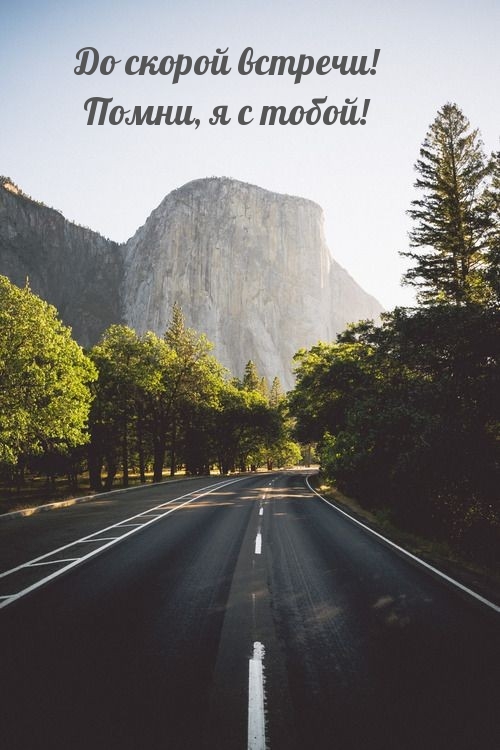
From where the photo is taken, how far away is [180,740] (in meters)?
3.00

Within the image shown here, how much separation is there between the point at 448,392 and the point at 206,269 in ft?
470

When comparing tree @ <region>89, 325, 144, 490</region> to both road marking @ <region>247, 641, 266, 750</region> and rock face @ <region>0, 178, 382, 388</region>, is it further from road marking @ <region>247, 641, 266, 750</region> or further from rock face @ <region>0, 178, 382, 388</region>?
rock face @ <region>0, 178, 382, 388</region>

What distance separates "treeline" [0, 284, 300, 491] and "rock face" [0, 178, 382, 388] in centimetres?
7836

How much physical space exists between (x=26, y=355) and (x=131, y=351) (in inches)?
594

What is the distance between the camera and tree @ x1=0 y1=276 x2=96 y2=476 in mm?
17922

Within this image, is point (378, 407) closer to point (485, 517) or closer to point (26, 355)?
point (485, 517)

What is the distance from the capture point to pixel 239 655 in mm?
4383

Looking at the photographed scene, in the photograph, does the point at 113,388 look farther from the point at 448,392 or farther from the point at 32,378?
the point at 448,392

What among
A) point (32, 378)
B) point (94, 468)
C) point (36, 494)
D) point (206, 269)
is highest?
point (206, 269)

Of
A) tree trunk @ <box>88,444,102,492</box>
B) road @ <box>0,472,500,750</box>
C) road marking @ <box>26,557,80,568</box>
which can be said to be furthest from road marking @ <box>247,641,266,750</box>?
tree trunk @ <box>88,444,102,492</box>

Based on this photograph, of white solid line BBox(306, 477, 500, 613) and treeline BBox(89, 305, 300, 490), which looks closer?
white solid line BBox(306, 477, 500, 613)

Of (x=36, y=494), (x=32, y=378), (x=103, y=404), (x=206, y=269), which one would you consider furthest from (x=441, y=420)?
(x=206, y=269)

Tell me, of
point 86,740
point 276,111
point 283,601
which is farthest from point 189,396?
point 86,740

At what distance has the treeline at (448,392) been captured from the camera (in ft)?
32.2
